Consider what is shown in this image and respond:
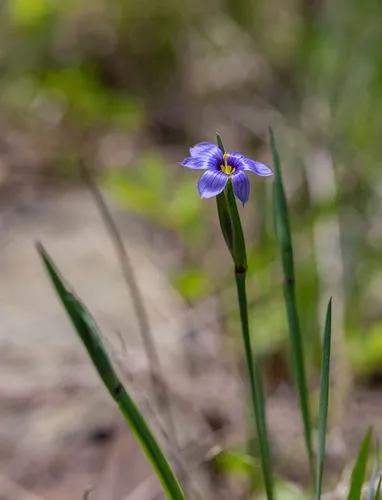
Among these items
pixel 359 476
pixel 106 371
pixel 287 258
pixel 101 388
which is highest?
pixel 101 388

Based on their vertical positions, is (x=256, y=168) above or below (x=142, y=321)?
below

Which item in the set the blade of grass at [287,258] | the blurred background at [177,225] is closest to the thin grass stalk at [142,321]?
the blurred background at [177,225]

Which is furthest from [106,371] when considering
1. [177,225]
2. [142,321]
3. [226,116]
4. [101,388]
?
[226,116]

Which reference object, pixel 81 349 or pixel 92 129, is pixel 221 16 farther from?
pixel 81 349

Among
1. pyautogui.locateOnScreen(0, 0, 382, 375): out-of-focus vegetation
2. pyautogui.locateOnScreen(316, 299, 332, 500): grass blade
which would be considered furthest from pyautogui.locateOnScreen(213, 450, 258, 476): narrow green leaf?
pyautogui.locateOnScreen(0, 0, 382, 375): out-of-focus vegetation

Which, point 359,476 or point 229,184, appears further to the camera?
point 359,476

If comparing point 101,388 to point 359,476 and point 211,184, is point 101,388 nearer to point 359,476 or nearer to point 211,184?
point 359,476

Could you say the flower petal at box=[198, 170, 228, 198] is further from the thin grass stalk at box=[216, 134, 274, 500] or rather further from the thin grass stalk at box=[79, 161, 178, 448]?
the thin grass stalk at box=[79, 161, 178, 448]
